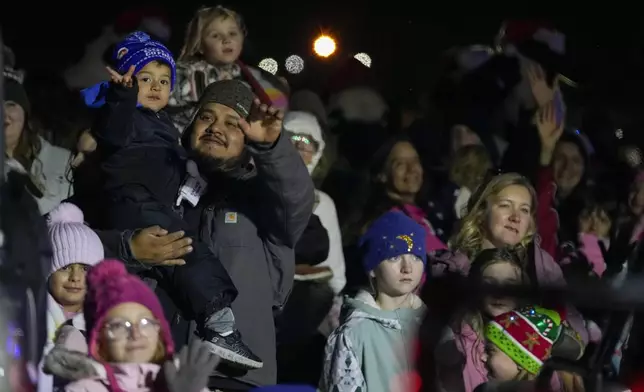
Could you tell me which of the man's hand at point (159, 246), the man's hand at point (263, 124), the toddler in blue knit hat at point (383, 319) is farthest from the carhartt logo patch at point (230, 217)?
the toddler in blue knit hat at point (383, 319)

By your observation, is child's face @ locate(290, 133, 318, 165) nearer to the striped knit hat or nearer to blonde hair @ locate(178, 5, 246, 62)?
blonde hair @ locate(178, 5, 246, 62)

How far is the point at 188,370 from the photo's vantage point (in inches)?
149

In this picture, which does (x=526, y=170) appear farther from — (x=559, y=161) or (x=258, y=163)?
(x=258, y=163)

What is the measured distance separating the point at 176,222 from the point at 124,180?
234 mm

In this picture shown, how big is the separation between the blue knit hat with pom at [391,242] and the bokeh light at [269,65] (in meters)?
1.51

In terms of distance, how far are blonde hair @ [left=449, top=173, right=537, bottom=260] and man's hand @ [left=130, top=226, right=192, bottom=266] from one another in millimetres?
1353

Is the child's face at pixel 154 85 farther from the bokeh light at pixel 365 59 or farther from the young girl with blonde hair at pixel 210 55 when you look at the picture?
the bokeh light at pixel 365 59

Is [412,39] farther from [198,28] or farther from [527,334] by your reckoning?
[527,334]

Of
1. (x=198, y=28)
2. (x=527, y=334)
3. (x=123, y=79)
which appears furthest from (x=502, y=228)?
(x=123, y=79)

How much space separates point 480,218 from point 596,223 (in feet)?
4.07

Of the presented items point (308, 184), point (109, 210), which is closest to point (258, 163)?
point (308, 184)

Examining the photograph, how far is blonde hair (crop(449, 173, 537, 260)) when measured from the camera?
524 centimetres

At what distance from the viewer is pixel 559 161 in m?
6.38

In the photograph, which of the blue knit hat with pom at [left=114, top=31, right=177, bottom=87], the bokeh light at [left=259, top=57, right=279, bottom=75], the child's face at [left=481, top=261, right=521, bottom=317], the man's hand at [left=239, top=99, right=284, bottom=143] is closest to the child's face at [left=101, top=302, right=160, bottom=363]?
the man's hand at [left=239, top=99, right=284, bottom=143]
